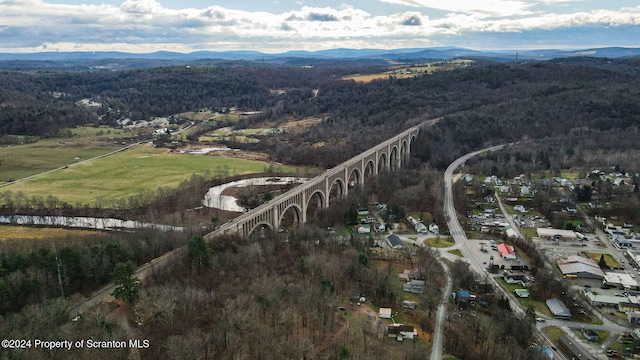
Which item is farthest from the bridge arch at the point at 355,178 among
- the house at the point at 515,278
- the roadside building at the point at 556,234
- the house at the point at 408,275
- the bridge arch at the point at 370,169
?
the house at the point at 515,278

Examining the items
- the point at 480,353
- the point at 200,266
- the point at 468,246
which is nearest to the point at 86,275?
the point at 200,266

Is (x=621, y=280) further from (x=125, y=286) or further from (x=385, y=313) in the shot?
(x=125, y=286)

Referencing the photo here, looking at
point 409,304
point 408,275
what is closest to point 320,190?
point 408,275

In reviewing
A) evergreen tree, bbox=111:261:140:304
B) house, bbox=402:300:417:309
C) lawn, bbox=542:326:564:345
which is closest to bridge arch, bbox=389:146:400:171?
house, bbox=402:300:417:309

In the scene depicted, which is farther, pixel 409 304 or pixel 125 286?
pixel 409 304

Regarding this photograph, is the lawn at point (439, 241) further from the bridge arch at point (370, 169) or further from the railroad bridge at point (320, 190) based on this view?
the bridge arch at point (370, 169)

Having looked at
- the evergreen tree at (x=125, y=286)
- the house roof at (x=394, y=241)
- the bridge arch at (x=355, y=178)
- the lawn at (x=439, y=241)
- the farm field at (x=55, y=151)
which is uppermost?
the evergreen tree at (x=125, y=286)

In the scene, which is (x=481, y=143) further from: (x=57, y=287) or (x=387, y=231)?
(x=57, y=287)
